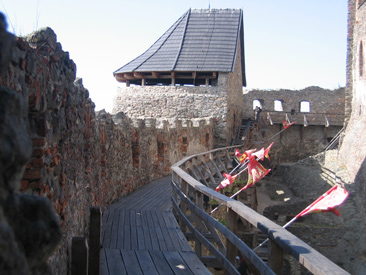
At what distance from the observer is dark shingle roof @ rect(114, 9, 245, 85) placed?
21812mm

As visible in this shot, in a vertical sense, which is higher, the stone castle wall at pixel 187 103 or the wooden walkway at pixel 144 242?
the stone castle wall at pixel 187 103

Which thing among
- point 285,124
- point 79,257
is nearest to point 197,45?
point 285,124

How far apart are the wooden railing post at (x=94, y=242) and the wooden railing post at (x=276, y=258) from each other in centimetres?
148

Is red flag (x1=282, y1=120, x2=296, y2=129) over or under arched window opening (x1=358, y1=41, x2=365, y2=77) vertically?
under

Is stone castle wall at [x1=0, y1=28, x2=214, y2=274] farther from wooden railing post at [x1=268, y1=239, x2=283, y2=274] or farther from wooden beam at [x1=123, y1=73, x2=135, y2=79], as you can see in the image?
wooden beam at [x1=123, y1=73, x2=135, y2=79]

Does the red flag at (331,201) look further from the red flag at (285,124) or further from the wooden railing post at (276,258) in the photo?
the red flag at (285,124)

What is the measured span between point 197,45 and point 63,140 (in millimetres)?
20388

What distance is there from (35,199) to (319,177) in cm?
1660

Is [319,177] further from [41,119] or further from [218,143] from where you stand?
[41,119]

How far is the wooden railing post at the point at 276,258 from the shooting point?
2568 millimetres

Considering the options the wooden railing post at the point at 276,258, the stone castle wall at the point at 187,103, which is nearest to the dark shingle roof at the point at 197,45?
the stone castle wall at the point at 187,103

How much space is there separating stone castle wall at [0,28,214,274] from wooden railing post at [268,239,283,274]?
141 centimetres

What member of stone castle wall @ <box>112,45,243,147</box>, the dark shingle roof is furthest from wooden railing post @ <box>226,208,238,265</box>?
the dark shingle roof

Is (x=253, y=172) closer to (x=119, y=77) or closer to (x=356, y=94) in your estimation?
(x=356, y=94)
